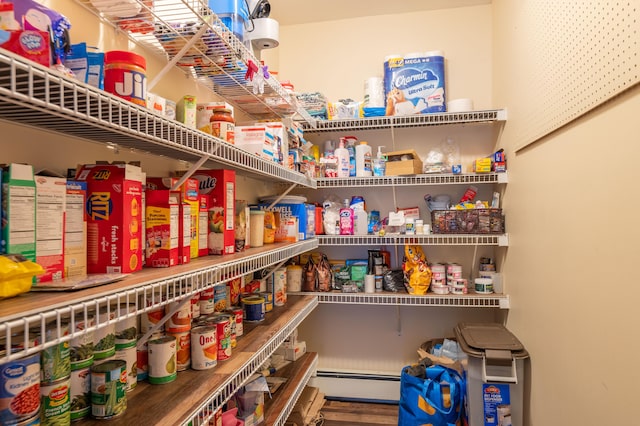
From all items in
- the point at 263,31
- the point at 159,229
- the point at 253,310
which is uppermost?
the point at 263,31

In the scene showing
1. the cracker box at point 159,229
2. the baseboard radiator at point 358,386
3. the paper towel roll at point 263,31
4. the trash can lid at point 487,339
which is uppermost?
the paper towel roll at point 263,31

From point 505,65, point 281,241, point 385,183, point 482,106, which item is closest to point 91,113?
point 281,241

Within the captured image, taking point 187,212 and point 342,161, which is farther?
point 342,161

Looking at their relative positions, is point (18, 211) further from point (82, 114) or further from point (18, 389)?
point (18, 389)

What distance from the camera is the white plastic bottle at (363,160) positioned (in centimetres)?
310

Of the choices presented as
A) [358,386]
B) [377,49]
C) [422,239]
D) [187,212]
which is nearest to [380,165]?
[422,239]

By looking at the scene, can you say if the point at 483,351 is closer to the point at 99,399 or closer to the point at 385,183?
the point at 385,183

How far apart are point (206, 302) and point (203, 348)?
0.31m

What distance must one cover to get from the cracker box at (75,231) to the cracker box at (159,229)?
0.23 m

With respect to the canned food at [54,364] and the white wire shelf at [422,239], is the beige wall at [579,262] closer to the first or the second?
the white wire shelf at [422,239]

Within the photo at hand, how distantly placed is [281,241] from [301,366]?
0.80 m

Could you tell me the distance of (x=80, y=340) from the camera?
1.07m

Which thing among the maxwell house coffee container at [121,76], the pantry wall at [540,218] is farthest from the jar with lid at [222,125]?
the pantry wall at [540,218]

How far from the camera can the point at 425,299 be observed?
2.89m
